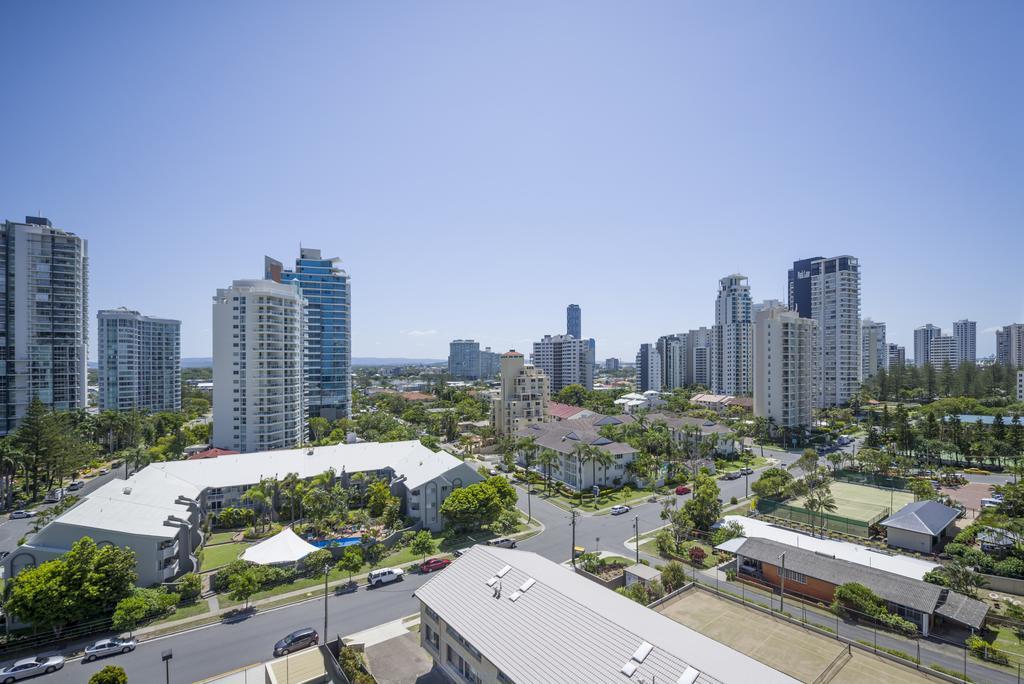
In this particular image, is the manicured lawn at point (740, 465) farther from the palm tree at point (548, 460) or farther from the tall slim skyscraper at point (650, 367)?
the tall slim skyscraper at point (650, 367)

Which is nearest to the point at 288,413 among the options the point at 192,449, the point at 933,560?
the point at 192,449

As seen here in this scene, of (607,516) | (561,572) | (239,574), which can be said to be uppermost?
(561,572)

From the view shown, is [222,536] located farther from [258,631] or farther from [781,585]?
[781,585]

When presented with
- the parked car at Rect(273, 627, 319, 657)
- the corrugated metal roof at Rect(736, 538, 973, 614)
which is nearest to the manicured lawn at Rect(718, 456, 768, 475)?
the corrugated metal roof at Rect(736, 538, 973, 614)

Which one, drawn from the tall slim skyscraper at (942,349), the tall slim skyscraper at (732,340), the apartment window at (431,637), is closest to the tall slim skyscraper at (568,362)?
the tall slim skyscraper at (732,340)

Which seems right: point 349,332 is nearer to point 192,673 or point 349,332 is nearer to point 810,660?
point 192,673

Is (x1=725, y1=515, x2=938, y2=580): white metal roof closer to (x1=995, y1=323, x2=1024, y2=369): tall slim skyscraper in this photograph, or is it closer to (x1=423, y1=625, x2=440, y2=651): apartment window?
(x1=423, y1=625, x2=440, y2=651): apartment window
